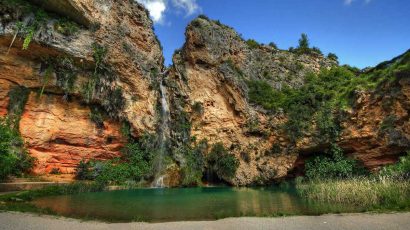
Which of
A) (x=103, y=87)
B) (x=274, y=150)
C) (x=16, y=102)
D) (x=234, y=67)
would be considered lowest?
(x=274, y=150)

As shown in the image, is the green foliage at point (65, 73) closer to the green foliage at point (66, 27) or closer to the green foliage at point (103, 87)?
the green foliage at point (103, 87)

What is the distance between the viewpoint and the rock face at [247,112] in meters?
29.2

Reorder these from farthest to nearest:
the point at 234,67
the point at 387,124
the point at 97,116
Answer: the point at 234,67 < the point at 97,116 < the point at 387,124

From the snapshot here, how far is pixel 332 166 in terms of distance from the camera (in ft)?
97.9

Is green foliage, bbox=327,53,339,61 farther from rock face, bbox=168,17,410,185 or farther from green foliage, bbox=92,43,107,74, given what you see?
green foliage, bbox=92,43,107,74

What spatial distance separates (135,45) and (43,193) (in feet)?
74.4

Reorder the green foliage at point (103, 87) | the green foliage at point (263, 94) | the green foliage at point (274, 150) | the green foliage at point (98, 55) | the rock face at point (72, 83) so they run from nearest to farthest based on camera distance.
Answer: the rock face at point (72, 83) < the green foliage at point (98, 55) < the green foliage at point (103, 87) < the green foliage at point (274, 150) < the green foliage at point (263, 94)

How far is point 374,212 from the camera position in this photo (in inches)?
471

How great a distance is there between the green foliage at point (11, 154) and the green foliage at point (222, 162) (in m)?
17.8

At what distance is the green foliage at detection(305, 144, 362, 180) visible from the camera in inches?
1152

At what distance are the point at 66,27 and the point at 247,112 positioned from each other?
71.8ft

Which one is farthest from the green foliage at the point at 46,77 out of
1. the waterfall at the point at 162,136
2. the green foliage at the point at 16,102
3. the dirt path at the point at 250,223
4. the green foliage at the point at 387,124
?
the green foliage at the point at 387,124

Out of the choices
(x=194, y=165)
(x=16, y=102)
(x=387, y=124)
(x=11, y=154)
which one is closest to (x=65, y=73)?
(x=16, y=102)

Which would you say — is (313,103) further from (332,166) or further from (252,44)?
(252,44)
